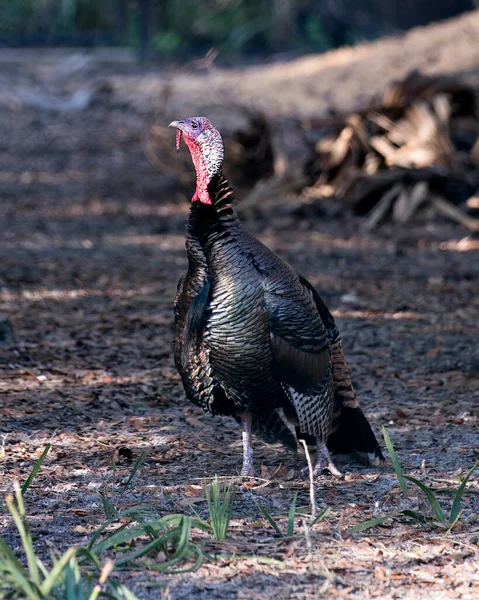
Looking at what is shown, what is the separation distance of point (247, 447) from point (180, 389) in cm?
143

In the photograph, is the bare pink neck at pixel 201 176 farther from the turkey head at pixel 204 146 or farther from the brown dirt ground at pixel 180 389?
the brown dirt ground at pixel 180 389

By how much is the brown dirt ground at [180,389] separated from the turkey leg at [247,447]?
0.31 ft

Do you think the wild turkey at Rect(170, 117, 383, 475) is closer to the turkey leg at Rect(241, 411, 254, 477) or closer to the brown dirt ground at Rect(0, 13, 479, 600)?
the turkey leg at Rect(241, 411, 254, 477)

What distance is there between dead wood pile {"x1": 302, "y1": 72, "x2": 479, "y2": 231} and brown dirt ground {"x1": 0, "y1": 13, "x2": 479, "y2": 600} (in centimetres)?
35

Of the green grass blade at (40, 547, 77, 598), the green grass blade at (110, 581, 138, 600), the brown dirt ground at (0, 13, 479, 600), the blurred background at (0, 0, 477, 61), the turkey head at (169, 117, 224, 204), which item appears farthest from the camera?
the blurred background at (0, 0, 477, 61)

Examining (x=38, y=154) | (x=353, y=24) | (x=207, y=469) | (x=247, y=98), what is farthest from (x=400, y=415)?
(x=353, y=24)

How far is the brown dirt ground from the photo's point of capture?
3533 mm

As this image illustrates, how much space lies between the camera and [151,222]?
1100 centimetres

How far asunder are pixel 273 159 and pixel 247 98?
23.3 feet

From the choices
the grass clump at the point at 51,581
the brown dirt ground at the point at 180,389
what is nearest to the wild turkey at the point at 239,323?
the brown dirt ground at the point at 180,389

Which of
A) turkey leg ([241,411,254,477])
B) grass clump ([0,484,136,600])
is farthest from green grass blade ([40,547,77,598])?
turkey leg ([241,411,254,477])

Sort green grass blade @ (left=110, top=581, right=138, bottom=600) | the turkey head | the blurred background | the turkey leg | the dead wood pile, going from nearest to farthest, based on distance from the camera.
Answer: green grass blade @ (left=110, top=581, right=138, bottom=600)
the turkey head
the turkey leg
the dead wood pile
the blurred background

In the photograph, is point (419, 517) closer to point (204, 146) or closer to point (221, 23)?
point (204, 146)

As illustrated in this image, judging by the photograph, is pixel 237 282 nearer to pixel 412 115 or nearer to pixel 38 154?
pixel 412 115
